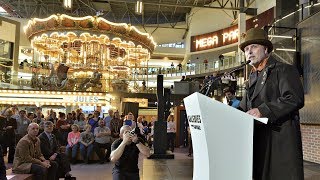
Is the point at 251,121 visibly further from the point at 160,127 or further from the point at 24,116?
the point at 24,116

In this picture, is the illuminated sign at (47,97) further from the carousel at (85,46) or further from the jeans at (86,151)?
the jeans at (86,151)

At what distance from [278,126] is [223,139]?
412 mm

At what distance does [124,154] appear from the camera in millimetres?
3861

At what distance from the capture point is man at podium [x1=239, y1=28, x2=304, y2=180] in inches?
79.9

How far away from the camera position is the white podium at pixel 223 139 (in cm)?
191

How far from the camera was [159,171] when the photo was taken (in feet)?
20.2

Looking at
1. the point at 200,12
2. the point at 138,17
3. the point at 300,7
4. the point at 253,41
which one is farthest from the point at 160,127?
the point at 138,17

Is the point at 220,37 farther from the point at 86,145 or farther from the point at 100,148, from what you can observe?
the point at 86,145

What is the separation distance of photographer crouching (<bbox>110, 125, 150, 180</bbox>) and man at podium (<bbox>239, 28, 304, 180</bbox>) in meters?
1.86

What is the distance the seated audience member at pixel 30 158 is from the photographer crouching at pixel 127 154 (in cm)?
216

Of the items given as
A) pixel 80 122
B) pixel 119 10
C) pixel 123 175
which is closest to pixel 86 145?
pixel 80 122

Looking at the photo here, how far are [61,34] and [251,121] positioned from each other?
1700 cm

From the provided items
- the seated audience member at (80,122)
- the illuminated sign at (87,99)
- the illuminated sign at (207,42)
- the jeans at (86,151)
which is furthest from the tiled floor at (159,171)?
the illuminated sign at (207,42)

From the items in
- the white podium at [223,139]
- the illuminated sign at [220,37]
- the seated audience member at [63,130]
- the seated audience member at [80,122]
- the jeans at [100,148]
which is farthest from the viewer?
the illuminated sign at [220,37]
